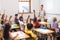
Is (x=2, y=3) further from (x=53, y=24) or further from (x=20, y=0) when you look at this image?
(x=53, y=24)

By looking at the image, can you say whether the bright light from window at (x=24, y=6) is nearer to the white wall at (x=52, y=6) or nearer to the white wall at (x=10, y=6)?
the white wall at (x=10, y=6)

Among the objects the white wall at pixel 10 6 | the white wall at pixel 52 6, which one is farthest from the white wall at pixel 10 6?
the white wall at pixel 52 6

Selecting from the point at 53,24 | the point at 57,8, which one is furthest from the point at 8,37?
the point at 57,8

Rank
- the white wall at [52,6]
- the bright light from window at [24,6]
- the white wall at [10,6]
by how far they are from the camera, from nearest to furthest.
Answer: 1. the white wall at [52,6]
2. the white wall at [10,6]
3. the bright light from window at [24,6]

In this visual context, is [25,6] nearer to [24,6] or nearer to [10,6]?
[24,6]

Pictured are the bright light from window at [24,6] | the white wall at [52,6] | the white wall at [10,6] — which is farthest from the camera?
the bright light from window at [24,6]

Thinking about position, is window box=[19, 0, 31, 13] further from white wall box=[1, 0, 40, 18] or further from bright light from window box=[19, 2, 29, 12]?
white wall box=[1, 0, 40, 18]

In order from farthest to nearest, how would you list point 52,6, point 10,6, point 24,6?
point 24,6 → point 10,6 → point 52,6

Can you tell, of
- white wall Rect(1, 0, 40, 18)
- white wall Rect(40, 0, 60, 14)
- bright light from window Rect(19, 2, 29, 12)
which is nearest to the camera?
white wall Rect(40, 0, 60, 14)

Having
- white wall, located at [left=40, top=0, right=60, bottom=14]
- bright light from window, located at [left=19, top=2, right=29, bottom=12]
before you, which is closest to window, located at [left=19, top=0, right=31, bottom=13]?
bright light from window, located at [left=19, top=2, right=29, bottom=12]

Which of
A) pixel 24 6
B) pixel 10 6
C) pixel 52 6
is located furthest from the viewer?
pixel 24 6

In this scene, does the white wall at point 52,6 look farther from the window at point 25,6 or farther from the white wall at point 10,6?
the white wall at point 10,6

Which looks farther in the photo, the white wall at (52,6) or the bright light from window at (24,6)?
the bright light from window at (24,6)

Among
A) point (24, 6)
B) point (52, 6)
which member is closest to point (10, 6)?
point (24, 6)
